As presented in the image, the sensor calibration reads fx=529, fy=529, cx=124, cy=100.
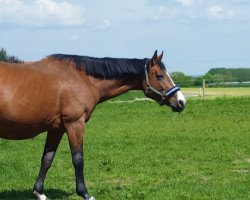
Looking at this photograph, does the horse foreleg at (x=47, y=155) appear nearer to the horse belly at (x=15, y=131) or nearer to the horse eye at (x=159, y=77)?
the horse belly at (x=15, y=131)

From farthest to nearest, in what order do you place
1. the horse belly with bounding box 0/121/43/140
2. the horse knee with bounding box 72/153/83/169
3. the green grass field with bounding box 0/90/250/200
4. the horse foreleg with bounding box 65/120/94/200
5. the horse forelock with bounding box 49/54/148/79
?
the green grass field with bounding box 0/90/250/200 → the horse forelock with bounding box 49/54/148/79 → the horse knee with bounding box 72/153/83/169 → the horse foreleg with bounding box 65/120/94/200 → the horse belly with bounding box 0/121/43/140

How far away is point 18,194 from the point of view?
27.0 ft

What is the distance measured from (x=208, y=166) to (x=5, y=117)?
511cm

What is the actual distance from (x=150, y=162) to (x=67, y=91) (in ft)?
14.9

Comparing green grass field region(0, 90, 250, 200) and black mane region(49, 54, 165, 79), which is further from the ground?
black mane region(49, 54, 165, 79)

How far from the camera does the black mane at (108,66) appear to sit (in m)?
7.69

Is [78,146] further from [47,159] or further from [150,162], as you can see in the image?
[150,162]

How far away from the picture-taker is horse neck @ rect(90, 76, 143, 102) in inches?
305

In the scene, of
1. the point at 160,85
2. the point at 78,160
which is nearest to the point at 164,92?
the point at 160,85

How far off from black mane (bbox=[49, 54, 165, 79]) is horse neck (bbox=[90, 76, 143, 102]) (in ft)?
0.24

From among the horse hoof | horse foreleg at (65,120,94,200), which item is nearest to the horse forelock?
horse foreleg at (65,120,94,200)

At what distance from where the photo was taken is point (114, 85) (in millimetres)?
7863

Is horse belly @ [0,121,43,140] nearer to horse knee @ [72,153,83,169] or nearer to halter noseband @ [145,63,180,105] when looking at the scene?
horse knee @ [72,153,83,169]

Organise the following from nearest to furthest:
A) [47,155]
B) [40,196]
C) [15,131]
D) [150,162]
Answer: [15,131]
[40,196]
[47,155]
[150,162]
